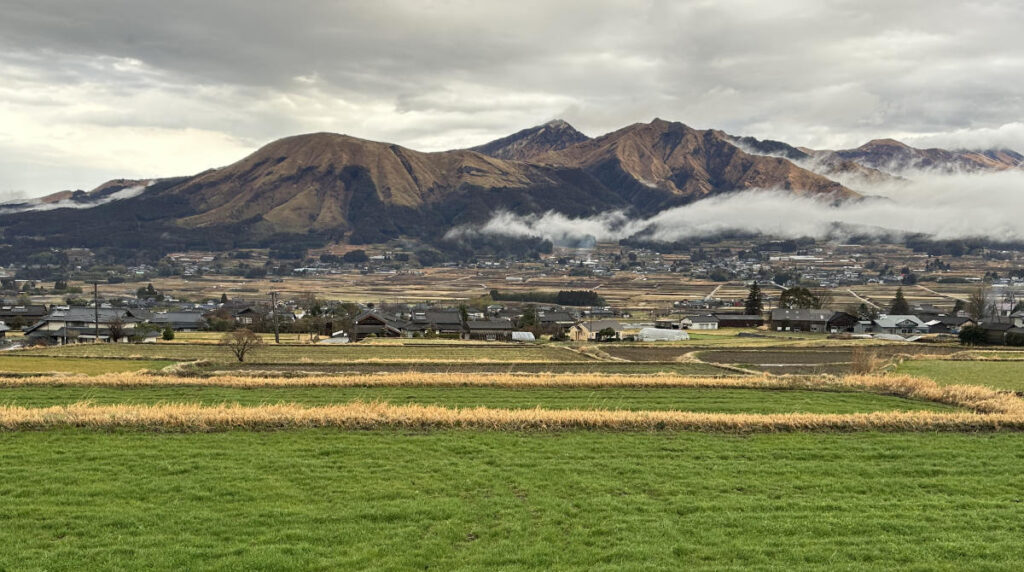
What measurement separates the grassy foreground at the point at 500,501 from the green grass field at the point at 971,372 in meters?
19.8

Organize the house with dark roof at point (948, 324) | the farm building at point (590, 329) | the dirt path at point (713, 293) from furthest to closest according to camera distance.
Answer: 1. the dirt path at point (713, 293)
2. the house with dark roof at point (948, 324)
3. the farm building at point (590, 329)

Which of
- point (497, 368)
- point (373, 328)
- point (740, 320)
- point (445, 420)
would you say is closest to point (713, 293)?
point (740, 320)

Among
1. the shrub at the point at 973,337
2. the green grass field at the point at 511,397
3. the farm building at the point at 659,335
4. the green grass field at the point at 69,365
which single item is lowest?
the farm building at the point at 659,335

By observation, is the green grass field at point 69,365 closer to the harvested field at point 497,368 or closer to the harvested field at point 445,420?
the harvested field at point 497,368

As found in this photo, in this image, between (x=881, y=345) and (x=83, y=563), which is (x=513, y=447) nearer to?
(x=83, y=563)

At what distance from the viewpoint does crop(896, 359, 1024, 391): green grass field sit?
35338mm

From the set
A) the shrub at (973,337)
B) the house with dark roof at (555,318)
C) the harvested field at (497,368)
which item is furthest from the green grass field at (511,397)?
the house with dark roof at (555,318)

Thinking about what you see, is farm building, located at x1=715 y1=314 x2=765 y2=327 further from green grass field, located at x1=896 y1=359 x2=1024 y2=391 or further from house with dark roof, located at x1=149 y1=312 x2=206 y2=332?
house with dark roof, located at x1=149 y1=312 x2=206 y2=332

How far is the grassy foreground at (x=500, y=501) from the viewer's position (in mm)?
10516

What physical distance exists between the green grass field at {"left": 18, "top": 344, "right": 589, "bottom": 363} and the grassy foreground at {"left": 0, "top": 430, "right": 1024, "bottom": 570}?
2761 centimetres

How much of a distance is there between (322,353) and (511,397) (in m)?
26.6

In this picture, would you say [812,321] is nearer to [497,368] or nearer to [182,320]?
[497,368]

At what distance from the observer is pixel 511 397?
90.3ft

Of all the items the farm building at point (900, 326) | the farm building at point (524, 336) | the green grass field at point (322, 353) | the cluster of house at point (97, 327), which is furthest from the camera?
the farm building at point (900, 326)
